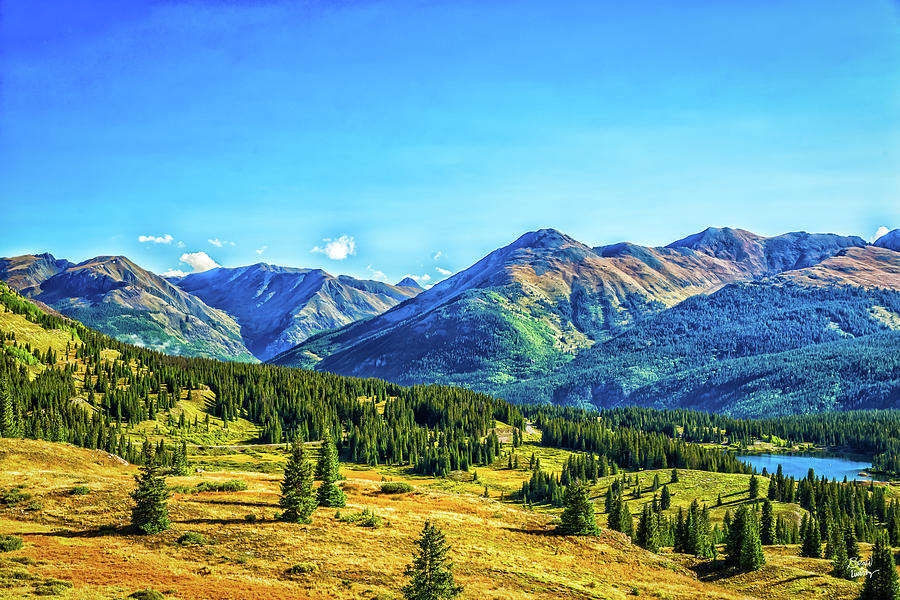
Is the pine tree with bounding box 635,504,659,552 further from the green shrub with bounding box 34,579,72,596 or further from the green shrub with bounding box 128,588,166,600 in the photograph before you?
the green shrub with bounding box 34,579,72,596

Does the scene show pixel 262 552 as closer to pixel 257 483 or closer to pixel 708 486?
pixel 257 483

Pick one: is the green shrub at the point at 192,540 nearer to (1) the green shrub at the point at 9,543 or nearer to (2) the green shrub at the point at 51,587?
(1) the green shrub at the point at 9,543

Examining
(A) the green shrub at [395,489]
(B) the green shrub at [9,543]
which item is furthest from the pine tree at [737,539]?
(B) the green shrub at [9,543]

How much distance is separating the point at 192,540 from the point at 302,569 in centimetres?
1201

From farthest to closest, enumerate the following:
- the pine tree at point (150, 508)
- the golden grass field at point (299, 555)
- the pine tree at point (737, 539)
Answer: the pine tree at point (737, 539), the pine tree at point (150, 508), the golden grass field at point (299, 555)

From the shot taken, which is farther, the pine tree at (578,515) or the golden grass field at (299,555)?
the pine tree at (578,515)

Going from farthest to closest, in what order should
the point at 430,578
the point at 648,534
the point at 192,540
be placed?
the point at 648,534 < the point at 192,540 < the point at 430,578

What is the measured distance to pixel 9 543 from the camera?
50094 millimetres

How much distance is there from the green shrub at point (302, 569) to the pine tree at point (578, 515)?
127ft

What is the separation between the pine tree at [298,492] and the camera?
68062 mm

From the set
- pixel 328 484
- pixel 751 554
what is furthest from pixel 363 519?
pixel 751 554

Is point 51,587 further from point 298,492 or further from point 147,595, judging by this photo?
point 298,492

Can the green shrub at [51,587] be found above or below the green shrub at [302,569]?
above

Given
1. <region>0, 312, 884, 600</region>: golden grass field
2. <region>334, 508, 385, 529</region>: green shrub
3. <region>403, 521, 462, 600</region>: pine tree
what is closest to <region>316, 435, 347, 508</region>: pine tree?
<region>0, 312, 884, 600</region>: golden grass field
